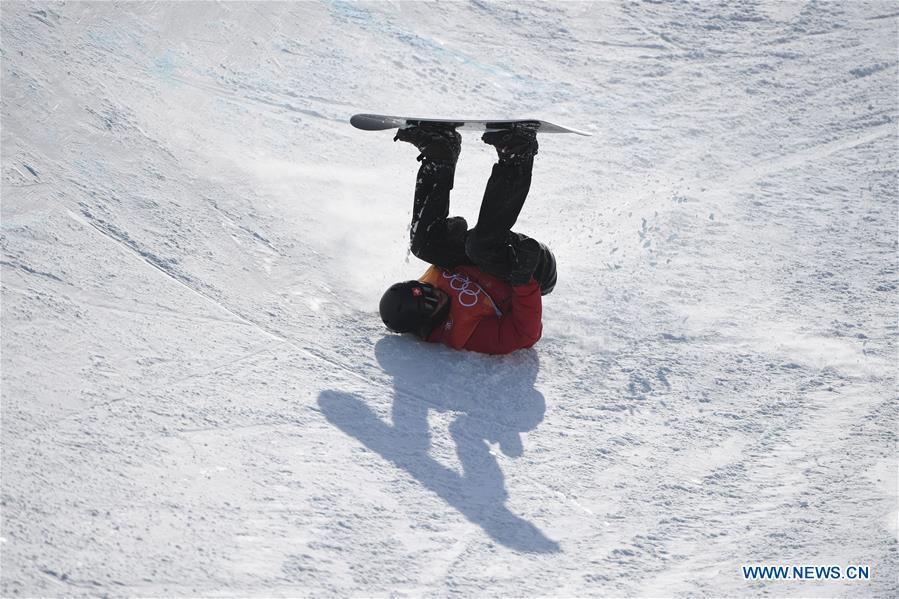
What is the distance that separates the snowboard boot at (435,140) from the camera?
421 cm

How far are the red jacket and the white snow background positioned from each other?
3.6 inches

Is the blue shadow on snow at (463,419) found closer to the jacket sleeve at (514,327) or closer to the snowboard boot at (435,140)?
the jacket sleeve at (514,327)

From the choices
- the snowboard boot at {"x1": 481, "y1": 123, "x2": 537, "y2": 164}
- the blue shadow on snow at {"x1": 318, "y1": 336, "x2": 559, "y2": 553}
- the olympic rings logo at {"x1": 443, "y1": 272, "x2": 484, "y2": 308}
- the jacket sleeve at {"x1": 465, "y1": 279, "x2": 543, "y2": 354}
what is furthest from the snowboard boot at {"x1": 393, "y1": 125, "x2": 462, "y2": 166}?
the blue shadow on snow at {"x1": 318, "y1": 336, "x2": 559, "y2": 553}

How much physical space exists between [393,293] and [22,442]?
173 cm

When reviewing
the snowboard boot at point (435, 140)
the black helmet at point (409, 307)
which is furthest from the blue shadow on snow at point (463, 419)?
the snowboard boot at point (435, 140)

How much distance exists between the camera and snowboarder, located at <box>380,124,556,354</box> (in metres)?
4.05

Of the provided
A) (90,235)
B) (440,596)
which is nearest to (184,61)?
(90,235)

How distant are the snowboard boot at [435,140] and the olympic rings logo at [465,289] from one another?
1.79ft

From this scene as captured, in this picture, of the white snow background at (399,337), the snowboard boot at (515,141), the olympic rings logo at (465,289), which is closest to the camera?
the white snow background at (399,337)

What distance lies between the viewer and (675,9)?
30.2 ft

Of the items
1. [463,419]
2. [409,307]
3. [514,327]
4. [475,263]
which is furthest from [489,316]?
[463,419]

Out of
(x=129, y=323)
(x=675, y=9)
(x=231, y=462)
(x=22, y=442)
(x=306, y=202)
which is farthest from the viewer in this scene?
(x=675, y=9)

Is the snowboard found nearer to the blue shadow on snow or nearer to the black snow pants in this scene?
the black snow pants

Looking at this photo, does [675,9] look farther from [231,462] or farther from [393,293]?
[231,462]
